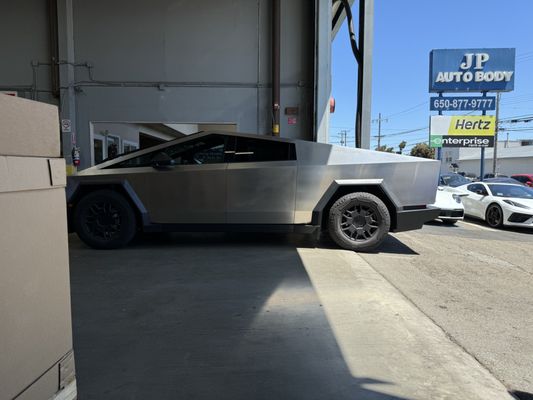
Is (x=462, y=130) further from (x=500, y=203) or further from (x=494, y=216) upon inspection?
(x=500, y=203)

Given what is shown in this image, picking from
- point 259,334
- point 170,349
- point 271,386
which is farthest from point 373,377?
point 170,349

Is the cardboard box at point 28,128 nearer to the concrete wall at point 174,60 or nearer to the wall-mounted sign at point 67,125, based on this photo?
the concrete wall at point 174,60

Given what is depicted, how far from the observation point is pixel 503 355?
10.8 ft

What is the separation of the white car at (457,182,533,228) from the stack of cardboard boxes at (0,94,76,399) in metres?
11.7

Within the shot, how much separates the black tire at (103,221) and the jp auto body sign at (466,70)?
20666 mm

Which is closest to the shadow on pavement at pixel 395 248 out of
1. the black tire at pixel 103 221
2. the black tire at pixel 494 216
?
the black tire at pixel 103 221

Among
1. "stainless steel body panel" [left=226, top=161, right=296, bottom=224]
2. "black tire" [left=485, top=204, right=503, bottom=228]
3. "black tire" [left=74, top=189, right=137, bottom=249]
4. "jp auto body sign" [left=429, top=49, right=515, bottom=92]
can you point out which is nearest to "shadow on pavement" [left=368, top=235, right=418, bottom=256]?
"stainless steel body panel" [left=226, top=161, right=296, bottom=224]

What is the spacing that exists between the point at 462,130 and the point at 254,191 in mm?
20716

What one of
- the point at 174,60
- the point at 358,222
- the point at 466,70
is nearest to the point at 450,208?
the point at 358,222

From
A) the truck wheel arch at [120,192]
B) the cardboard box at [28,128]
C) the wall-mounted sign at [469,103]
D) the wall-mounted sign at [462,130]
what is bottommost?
the truck wheel arch at [120,192]

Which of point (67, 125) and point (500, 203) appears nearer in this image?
point (67, 125)

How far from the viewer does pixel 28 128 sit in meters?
1.42

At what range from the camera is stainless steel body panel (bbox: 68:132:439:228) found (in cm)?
659

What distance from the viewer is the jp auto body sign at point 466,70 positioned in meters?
23.2
